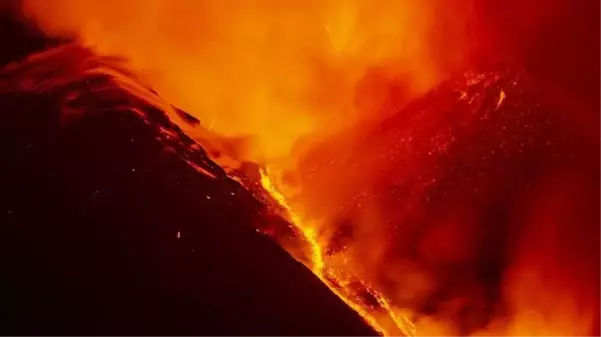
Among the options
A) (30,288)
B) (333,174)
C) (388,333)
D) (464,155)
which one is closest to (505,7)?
(464,155)

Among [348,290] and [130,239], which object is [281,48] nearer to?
[348,290]

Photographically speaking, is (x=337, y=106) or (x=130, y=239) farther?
(x=337, y=106)

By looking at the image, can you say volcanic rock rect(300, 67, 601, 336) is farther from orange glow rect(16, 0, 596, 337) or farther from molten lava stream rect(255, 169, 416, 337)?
molten lava stream rect(255, 169, 416, 337)

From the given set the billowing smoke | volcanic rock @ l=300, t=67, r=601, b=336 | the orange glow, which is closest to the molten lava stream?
the orange glow

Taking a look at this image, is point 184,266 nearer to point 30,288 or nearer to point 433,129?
point 30,288

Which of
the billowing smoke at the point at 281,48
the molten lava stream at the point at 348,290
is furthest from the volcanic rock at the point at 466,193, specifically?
the billowing smoke at the point at 281,48

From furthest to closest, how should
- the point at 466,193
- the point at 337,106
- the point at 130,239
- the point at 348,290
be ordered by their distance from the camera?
the point at 337,106
the point at 466,193
the point at 348,290
the point at 130,239

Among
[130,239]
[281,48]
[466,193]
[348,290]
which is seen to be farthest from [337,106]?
[130,239]

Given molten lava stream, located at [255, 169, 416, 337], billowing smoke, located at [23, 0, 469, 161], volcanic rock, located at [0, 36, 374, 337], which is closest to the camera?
volcanic rock, located at [0, 36, 374, 337]
